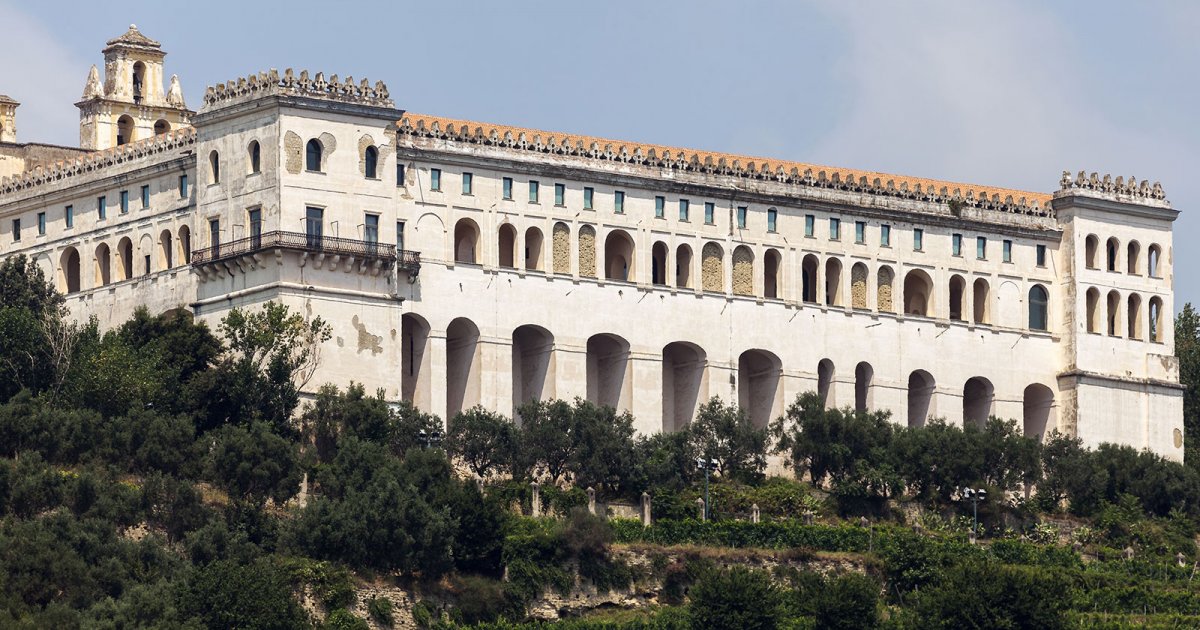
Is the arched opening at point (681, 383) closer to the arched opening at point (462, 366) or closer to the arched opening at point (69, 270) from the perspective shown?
the arched opening at point (462, 366)

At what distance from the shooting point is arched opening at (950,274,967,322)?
401 feet

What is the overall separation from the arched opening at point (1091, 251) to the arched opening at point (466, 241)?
75.5 feet

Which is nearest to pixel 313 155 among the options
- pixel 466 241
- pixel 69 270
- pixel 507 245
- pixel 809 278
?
pixel 466 241

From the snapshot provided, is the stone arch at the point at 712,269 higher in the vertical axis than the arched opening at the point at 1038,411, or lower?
higher

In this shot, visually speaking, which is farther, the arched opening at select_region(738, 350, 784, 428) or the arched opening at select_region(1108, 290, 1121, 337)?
the arched opening at select_region(1108, 290, 1121, 337)

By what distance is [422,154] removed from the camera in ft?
367

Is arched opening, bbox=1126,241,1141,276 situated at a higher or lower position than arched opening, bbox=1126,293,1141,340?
higher

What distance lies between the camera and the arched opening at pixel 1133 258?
125 metres

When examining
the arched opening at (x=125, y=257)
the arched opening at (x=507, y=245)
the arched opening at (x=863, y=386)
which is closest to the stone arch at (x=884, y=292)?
the arched opening at (x=863, y=386)

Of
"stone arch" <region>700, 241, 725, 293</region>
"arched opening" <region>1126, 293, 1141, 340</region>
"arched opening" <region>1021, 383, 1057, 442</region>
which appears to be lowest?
"arched opening" <region>1021, 383, 1057, 442</region>

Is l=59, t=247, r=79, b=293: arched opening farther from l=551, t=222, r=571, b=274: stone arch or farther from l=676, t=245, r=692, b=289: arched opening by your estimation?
l=676, t=245, r=692, b=289: arched opening

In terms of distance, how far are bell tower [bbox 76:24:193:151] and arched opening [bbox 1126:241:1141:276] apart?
33.0 meters

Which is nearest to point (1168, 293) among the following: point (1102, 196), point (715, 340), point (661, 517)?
point (1102, 196)

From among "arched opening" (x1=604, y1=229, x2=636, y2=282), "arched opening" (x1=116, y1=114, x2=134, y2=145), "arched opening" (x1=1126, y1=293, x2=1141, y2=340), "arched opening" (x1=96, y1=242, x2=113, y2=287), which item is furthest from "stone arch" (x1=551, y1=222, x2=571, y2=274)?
"arched opening" (x1=1126, y1=293, x2=1141, y2=340)
